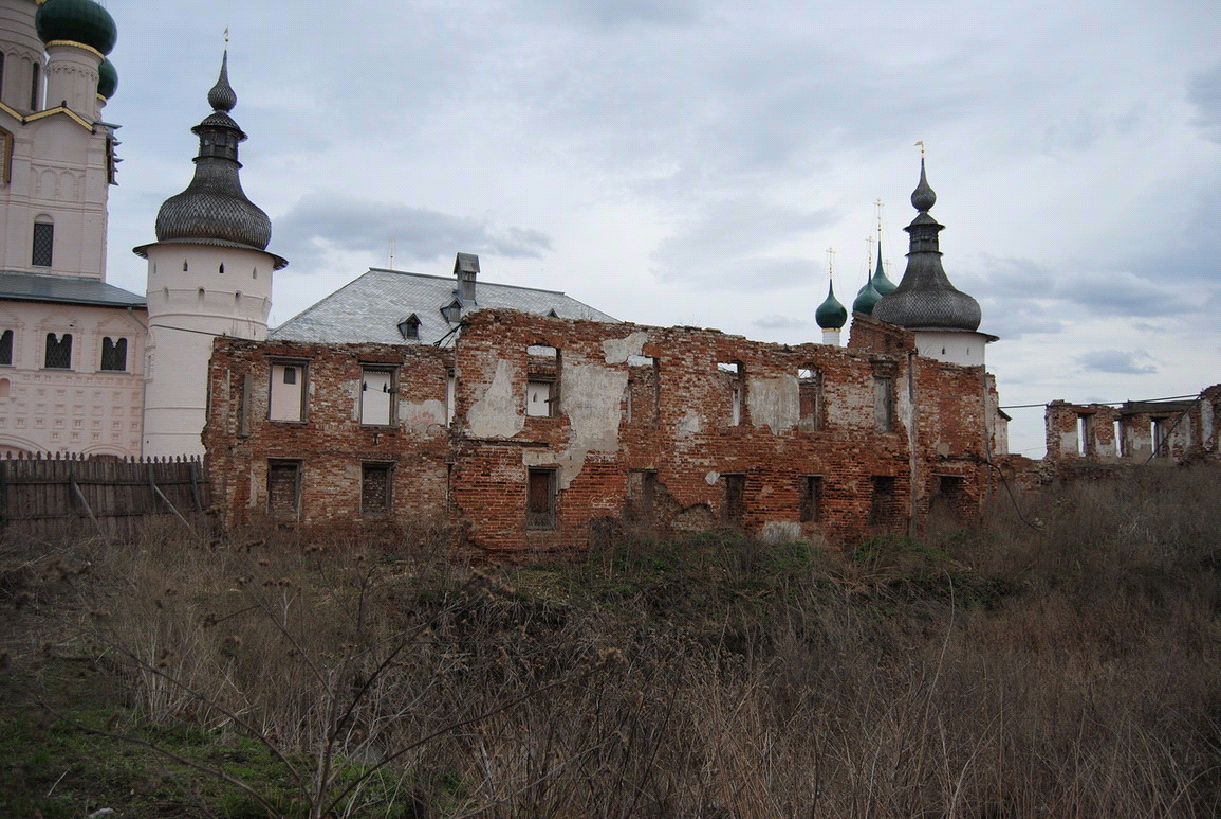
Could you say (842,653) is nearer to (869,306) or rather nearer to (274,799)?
(274,799)

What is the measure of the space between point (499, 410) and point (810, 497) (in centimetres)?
601

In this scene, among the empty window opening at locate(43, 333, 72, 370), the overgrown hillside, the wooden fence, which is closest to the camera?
the overgrown hillside

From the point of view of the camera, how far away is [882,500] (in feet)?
56.6

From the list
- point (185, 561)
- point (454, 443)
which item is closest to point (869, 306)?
point (454, 443)

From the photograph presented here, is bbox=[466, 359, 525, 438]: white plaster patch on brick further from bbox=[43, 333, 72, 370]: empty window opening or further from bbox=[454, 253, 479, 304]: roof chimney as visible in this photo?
bbox=[43, 333, 72, 370]: empty window opening

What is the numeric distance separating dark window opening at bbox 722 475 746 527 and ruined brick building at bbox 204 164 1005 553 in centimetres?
4

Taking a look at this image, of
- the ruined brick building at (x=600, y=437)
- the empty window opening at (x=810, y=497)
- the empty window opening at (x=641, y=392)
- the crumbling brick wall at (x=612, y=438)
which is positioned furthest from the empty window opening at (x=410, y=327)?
the empty window opening at (x=810, y=497)

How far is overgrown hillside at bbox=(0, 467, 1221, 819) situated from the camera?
4656 mm

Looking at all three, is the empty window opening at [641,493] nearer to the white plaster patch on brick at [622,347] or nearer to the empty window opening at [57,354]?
the white plaster patch on brick at [622,347]

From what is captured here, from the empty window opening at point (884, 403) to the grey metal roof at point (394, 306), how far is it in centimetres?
995

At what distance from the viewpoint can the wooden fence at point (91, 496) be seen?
1469 centimetres

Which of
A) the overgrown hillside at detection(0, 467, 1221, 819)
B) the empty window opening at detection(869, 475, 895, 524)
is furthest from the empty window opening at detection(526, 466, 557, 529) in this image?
the empty window opening at detection(869, 475, 895, 524)

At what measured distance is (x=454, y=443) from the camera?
14125 mm

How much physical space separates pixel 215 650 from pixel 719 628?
546cm
